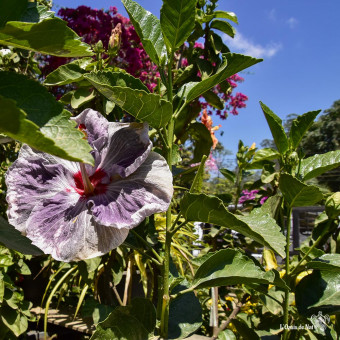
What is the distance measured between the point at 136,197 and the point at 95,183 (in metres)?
0.11

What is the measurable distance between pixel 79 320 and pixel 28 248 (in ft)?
4.44

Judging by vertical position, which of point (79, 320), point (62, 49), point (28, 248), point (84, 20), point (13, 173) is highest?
point (84, 20)

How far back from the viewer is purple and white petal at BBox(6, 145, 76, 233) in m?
0.60

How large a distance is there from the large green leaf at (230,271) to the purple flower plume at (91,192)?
7.1 inches

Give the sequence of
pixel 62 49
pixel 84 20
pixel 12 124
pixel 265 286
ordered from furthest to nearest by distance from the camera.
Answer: pixel 84 20 → pixel 265 286 → pixel 62 49 → pixel 12 124

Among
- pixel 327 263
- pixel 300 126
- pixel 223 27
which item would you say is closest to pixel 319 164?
pixel 300 126

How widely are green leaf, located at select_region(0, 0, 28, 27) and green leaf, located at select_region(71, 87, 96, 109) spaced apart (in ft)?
1.54

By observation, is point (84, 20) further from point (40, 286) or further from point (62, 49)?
point (62, 49)

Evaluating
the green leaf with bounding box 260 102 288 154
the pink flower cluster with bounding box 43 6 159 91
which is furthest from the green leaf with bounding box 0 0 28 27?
the pink flower cluster with bounding box 43 6 159 91

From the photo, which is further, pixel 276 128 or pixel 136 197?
pixel 276 128

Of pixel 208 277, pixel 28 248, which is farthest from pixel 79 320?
pixel 28 248

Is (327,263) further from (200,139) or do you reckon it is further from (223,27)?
(223,27)

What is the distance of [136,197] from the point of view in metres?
0.60

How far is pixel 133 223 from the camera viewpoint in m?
0.56
